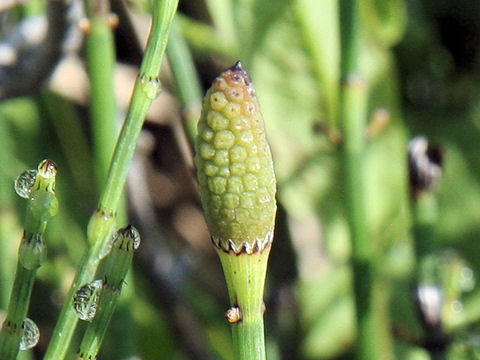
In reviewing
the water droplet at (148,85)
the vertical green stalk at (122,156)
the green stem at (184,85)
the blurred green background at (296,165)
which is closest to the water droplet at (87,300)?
the vertical green stalk at (122,156)

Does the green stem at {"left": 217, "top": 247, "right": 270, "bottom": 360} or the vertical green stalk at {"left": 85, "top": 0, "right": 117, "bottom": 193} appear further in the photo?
the vertical green stalk at {"left": 85, "top": 0, "right": 117, "bottom": 193}

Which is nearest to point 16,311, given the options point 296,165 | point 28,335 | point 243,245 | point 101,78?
point 28,335

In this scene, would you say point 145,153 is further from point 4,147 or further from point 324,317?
point 324,317

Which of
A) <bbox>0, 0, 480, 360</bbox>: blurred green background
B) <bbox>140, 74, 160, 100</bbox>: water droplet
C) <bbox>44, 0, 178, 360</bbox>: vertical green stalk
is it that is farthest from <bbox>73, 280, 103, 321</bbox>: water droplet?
<bbox>0, 0, 480, 360</bbox>: blurred green background

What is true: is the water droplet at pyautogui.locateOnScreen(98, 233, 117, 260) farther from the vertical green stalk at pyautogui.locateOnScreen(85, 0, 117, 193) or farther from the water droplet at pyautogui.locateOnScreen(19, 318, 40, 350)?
the vertical green stalk at pyautogui.locateOnScreen(85, 0, 117, 193)

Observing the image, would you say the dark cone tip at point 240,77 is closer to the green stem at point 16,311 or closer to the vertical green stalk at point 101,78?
the green stem at point 16,311
